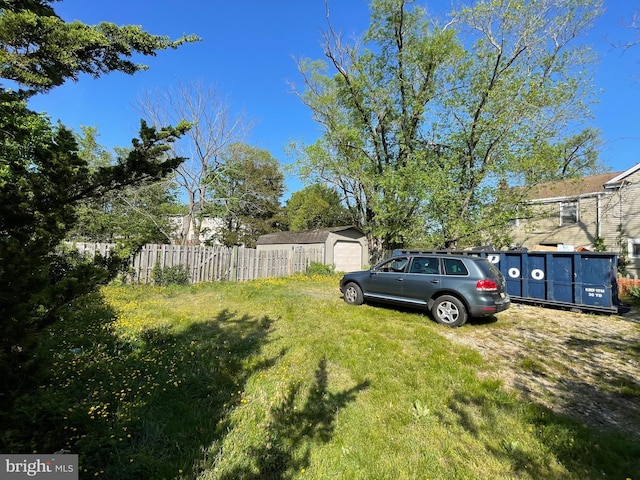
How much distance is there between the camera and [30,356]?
5.69 ft

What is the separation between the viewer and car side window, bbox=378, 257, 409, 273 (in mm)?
7965

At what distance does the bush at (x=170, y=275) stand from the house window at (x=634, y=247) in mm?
23587

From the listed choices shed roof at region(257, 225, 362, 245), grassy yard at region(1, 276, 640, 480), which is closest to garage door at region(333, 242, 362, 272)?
shed roof at region(257, 225, 362, 245)

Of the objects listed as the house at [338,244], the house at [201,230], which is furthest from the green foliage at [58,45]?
the house at [201,230]

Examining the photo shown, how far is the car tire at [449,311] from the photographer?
6.51 meters

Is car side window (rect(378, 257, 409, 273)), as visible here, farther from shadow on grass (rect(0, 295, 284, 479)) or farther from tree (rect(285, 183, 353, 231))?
tree (rect(285, 183, 353, 231))

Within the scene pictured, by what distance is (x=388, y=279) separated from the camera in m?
8.01

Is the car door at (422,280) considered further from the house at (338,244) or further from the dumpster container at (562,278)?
the house at (338,244)

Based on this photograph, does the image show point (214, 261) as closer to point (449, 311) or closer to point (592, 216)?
point (449, 311)

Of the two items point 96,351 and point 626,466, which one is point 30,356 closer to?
point 96,351

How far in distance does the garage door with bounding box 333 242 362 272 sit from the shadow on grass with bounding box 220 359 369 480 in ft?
52.2

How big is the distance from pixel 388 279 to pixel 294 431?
562 centimetres

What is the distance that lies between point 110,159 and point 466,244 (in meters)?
24.0

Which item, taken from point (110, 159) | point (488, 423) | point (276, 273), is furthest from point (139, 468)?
point (110, 159)
